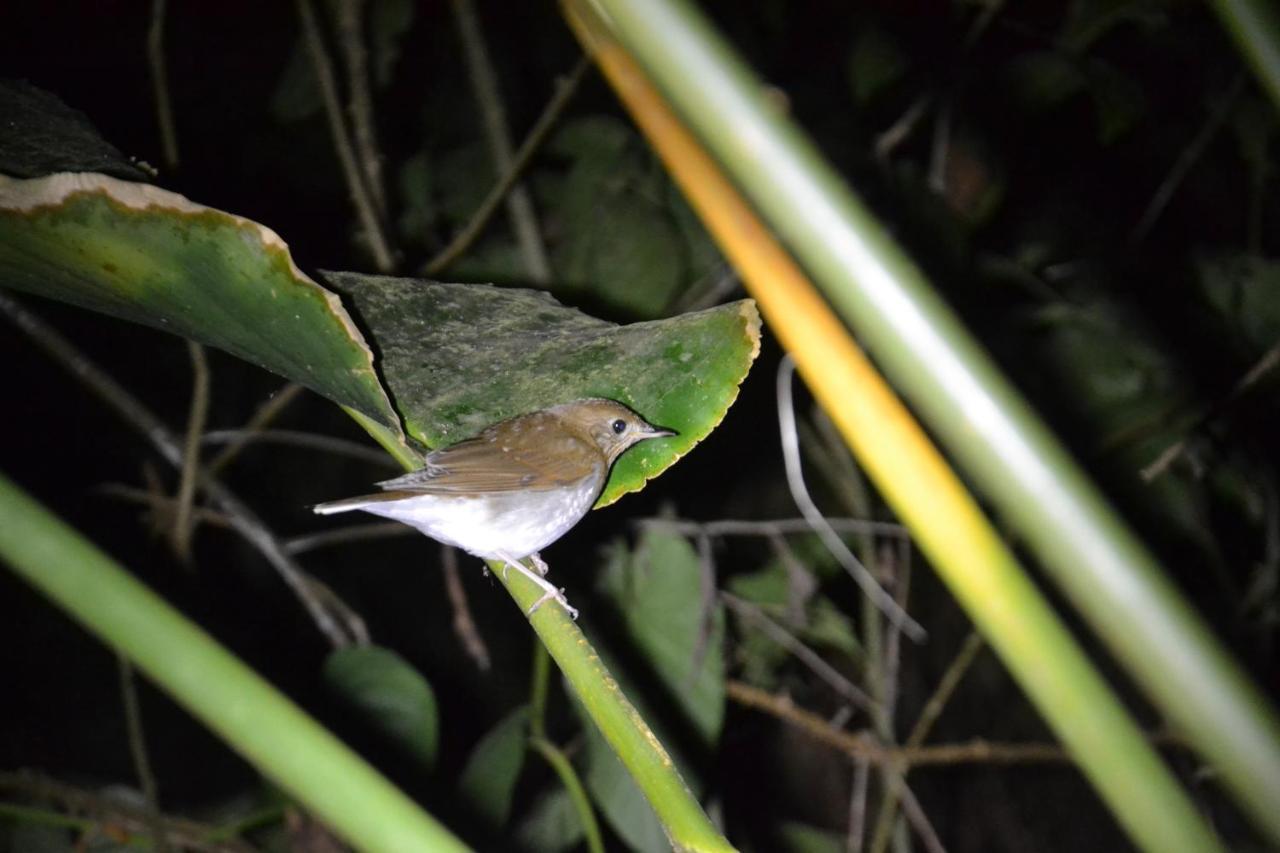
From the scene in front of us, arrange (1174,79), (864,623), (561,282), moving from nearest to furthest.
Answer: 1. (561,282)
2. (864,623)
3. (1174,79)

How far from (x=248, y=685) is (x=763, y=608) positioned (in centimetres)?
262

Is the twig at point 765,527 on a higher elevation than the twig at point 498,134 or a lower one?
lower

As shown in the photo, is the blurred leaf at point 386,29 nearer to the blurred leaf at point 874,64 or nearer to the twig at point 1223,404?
the blurred leaf at point 874,64

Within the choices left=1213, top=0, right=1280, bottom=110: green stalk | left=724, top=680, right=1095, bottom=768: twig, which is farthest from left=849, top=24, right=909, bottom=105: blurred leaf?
left=1213, top=0, right=1280, bottom=110: green stalk

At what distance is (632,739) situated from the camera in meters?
0.78

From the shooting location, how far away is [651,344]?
122cm

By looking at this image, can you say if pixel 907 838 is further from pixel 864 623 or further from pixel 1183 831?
pixel 1183 831

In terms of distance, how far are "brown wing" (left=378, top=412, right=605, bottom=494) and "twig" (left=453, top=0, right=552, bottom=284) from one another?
1.21m

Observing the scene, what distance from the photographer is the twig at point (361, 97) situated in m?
2.91

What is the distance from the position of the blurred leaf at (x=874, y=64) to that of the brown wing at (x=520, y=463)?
179 centimetres

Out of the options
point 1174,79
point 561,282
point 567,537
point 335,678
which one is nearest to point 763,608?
point 567,537

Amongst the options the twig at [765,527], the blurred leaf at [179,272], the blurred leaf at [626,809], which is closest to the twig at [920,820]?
the twig at [765,527]

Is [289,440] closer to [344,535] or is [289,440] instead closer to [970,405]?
[344,535]

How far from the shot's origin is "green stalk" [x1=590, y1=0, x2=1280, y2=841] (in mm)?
466
